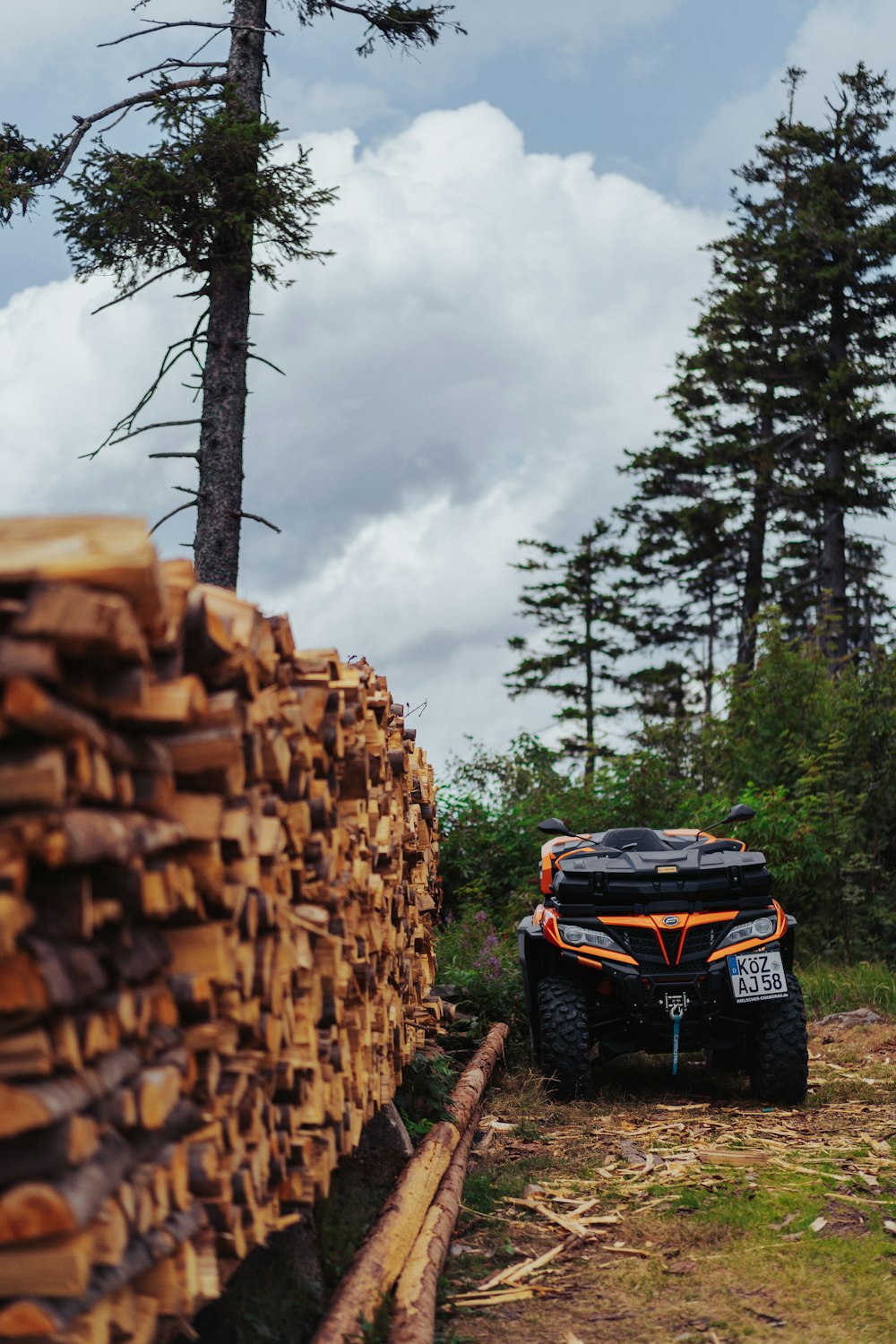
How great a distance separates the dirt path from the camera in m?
4.69

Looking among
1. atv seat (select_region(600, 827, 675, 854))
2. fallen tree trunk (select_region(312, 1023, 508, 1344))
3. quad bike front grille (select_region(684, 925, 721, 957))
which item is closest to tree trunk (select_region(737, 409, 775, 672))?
atv seat (select_region(600, 827, 675, 854))

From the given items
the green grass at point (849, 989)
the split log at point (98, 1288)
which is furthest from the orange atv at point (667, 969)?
the split log at point (98, 1288)

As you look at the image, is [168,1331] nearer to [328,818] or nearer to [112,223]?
[328,818]

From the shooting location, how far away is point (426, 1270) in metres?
4.69

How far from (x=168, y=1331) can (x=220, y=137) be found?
35.2 ft

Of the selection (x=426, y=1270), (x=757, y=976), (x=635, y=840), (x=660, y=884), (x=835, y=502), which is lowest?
(x=426, y=1270)

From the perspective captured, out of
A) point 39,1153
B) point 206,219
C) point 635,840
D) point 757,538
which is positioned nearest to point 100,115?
point 206,219

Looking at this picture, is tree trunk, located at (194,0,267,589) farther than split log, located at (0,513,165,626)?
Yes

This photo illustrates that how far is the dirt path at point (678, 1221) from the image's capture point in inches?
185

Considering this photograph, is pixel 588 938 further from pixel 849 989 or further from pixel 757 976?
pixel 849 989

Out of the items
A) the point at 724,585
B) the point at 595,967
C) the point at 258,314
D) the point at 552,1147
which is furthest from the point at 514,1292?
the point at 724,585

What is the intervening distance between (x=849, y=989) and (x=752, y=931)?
5.18 metres

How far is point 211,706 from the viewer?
2875 millimetres

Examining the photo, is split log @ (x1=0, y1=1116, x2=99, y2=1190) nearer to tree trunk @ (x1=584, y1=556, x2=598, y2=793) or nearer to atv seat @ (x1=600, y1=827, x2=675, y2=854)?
atv seat @ (x1=600, y1=827, x2=675, y2=854)
